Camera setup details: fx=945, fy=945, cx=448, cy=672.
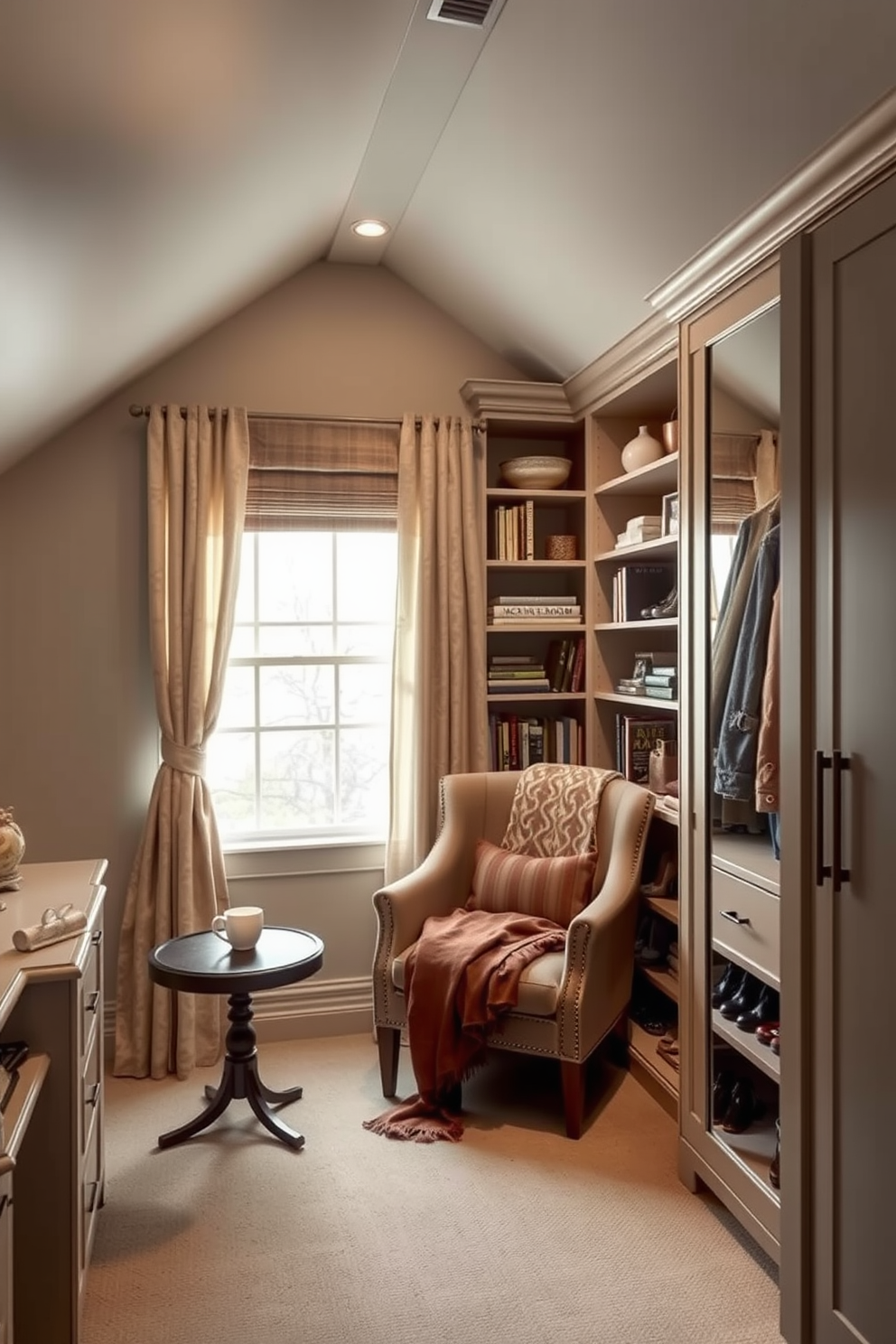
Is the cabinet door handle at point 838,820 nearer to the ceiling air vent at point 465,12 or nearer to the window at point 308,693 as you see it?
the ceiling air vent at point 465,12

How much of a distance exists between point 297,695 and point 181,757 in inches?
21.7

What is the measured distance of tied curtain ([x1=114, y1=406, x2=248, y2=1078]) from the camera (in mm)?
3242

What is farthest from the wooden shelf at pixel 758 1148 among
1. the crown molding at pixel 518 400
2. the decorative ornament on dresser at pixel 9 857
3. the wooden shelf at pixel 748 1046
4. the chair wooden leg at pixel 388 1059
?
the crown molding at pixel 518 400

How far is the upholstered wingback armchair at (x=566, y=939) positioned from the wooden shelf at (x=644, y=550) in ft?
2.57

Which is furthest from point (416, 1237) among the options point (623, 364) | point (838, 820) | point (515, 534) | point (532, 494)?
point (623, 364)

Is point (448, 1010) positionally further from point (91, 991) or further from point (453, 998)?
point (91, 991)

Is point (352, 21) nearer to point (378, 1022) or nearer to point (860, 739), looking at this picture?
point (860, 739)

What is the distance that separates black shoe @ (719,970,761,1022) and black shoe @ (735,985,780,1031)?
0.03ft

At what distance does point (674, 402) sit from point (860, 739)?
1.97 m

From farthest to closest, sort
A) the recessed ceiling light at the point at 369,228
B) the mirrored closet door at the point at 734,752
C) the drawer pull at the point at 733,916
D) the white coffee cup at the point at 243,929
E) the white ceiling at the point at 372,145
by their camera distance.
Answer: the recessed ceiling light at the point at 369,228, the white coffee cup at the point at 243,929, the drawer pull at the point at 733,916, the mirrored closet door at the point at 734,752, the white ceiling at the point at 372,145

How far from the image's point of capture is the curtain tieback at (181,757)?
3.29 metres

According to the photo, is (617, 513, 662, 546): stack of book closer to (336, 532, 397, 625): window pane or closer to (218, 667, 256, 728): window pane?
(336, 532, 397, 625): window pane

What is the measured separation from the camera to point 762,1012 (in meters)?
2.20

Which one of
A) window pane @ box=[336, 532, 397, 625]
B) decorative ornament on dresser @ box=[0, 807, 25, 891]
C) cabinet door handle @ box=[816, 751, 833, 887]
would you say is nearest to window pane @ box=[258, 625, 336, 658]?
window pane @ box=[336, 532, 397, 625]
